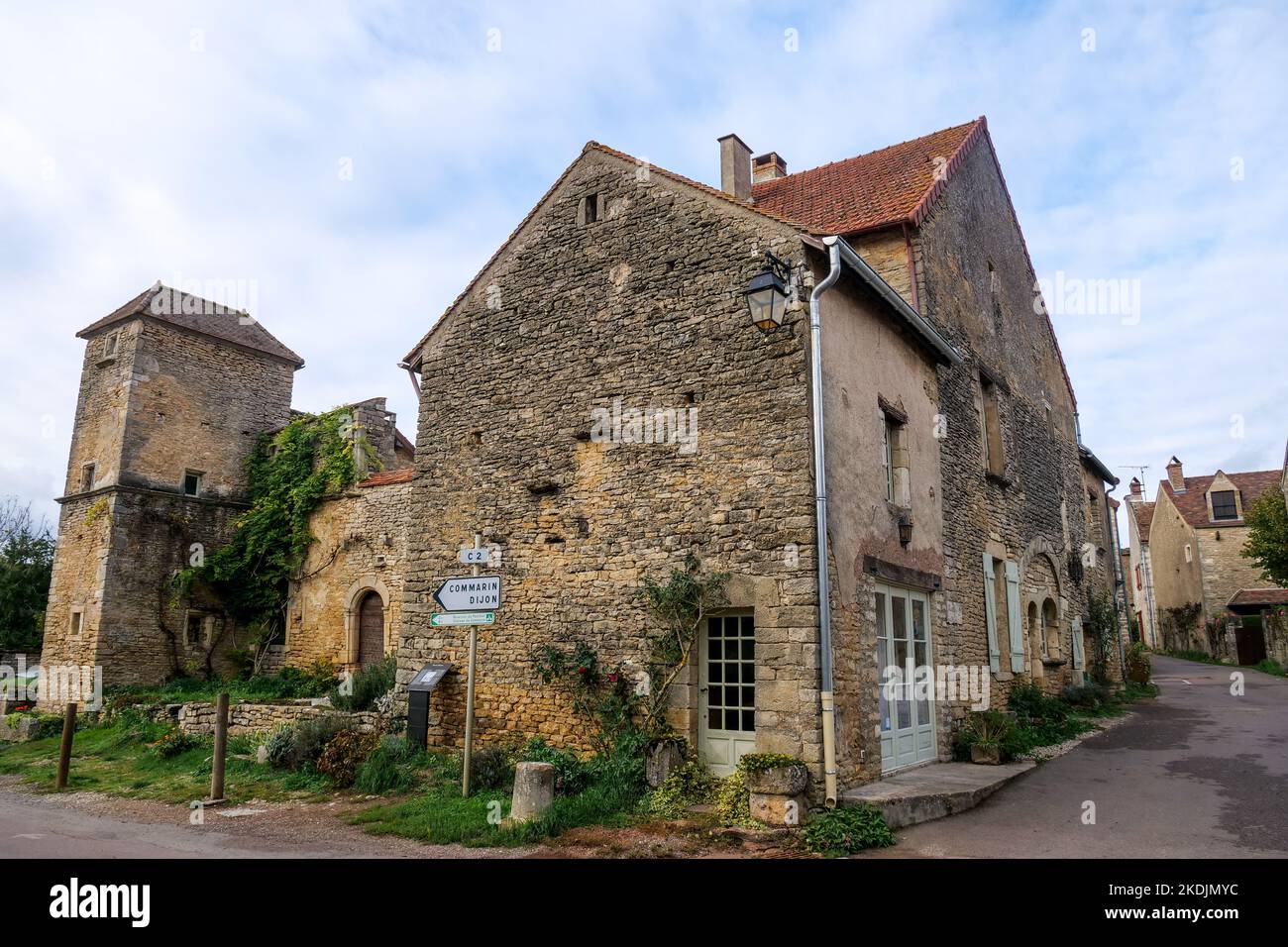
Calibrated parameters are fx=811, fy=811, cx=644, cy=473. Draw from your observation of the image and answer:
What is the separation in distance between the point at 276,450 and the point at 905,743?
15653mm

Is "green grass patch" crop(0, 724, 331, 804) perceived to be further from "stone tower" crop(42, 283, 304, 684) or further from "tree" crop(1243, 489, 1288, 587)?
"tree" crop(1243, 489, 1288, 587)

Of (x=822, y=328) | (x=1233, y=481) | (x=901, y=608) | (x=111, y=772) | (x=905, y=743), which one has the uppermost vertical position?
(x=1233, y=481)

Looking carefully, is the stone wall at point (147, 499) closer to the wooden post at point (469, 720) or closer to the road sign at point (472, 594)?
the wooden post at point (469, 720)

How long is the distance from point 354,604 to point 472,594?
9.07 meters

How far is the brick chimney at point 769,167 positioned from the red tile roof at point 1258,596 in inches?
1100

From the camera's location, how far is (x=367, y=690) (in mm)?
13406

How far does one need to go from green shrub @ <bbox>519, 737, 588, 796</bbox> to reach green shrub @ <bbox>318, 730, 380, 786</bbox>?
198 centimetres

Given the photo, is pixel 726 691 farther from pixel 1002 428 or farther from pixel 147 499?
pixel 147 499

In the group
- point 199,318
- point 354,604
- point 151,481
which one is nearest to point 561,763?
point 354,604

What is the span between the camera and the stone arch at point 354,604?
15594 mm

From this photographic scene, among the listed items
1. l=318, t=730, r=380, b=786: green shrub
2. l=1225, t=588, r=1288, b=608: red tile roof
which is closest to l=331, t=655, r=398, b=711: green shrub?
l=318, t=730, r=380, b=786: green shrub
